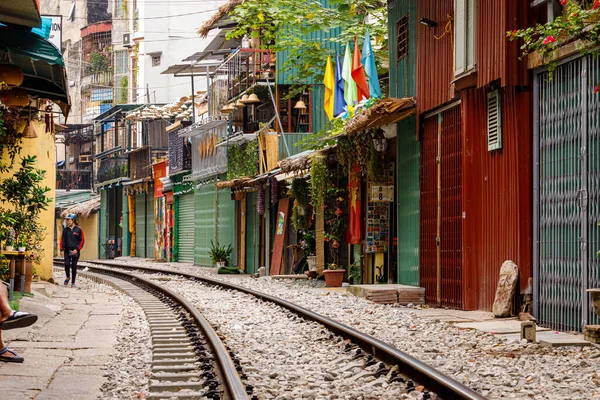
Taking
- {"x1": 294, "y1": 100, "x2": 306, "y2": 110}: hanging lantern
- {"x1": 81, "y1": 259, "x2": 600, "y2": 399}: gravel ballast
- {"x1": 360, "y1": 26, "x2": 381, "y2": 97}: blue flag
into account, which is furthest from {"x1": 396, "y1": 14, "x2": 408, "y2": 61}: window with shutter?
{"x1": 294, "y1": 100, "x2": 306, "y2": 110}: hanging lantern

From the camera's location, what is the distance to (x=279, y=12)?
24891 mm

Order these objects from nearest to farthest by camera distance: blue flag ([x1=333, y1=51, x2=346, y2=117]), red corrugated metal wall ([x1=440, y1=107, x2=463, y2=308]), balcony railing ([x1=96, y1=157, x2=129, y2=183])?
red corrugated metal wall ([x1=440, y1=107, x2=463, y2=308]) < blue flag ([x1=333, y1=51, x2=346, y2=117]) < balcony railing ([x1=96, y1=157, x2=129, y2=183])

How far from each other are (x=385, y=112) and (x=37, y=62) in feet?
19.5

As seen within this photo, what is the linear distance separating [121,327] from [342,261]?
1258cm

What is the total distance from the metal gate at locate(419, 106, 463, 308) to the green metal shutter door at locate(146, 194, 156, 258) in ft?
114

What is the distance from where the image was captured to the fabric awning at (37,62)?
39.9ft

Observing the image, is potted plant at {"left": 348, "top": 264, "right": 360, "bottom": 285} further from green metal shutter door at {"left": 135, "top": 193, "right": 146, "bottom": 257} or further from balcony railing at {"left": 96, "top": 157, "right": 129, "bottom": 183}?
balcony railing at {"left": 96, "top": 157, "right": 129, "bottom": 183}

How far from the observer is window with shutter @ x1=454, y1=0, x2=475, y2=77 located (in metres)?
14.6

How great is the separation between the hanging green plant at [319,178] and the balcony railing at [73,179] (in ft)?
162

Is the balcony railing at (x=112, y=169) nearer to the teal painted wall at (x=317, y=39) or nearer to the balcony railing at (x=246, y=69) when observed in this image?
the balcony railing at (x=246, y=69)

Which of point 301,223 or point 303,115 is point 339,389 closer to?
point 301,223

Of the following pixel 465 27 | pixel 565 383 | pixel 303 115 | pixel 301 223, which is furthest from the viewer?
pixel 303 115

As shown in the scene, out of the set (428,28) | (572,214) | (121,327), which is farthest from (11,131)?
(572,214)

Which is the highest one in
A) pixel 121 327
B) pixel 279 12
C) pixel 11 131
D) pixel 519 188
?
pixel 279 12
